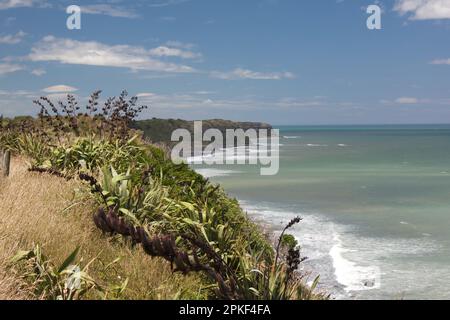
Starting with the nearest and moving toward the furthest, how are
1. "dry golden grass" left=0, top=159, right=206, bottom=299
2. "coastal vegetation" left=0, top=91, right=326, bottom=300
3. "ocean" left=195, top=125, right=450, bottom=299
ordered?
"coastal vegetation" left=0, top=91, right=326, bottom=300 < "dry golden grass" left=0, top=159, right=206, bottom=299 < "ocean" left=195, top=125, right=450, bottom=299

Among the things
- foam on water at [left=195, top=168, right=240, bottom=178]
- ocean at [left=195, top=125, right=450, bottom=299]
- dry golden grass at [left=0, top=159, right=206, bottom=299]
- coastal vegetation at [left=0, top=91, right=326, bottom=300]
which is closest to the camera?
coastal vegetation at [left=0, top=91, right=326, bottom=300]

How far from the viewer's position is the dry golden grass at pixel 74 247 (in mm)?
6344

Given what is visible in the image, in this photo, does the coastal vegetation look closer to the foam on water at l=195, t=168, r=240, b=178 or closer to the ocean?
the ocean

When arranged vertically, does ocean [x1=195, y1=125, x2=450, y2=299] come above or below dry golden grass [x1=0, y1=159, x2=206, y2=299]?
below

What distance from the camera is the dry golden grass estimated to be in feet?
20.8

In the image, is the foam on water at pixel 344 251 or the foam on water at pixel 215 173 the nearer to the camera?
the foam on water at pixel 344 251

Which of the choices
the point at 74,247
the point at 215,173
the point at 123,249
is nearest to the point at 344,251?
the point at 123,249

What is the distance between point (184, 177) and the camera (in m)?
15.3

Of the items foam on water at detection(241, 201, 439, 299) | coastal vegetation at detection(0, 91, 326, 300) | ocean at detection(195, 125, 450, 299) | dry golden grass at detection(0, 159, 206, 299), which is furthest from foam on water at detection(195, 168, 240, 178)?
dry golden grass at detection(0, 159, 206, 299)

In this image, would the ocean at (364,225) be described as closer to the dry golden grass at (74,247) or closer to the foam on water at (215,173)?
the foam on water at (215,173)

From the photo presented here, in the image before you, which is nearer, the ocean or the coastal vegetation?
the coastal vegetation

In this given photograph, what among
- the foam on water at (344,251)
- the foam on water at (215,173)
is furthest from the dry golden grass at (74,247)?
the foam on water at (215,173)

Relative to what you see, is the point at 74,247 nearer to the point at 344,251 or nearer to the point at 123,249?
the point at 123,249
